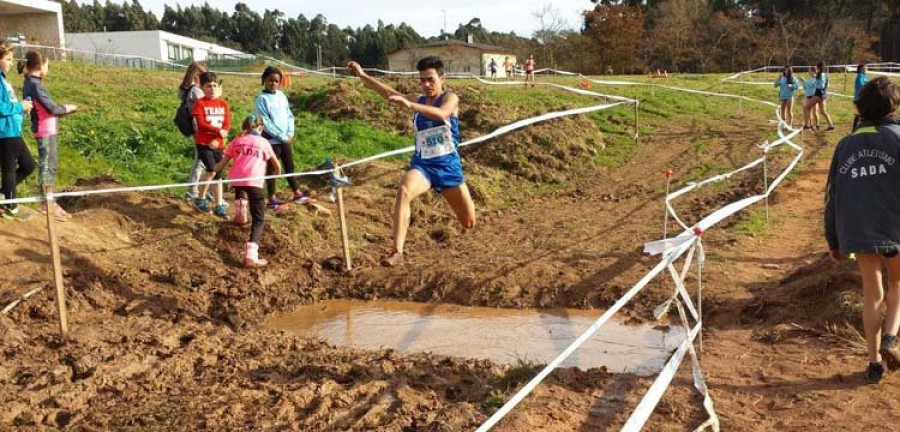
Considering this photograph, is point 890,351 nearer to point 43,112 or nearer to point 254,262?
point 254,262

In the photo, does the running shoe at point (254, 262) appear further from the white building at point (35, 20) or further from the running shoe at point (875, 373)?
the white building at point (35, 20)

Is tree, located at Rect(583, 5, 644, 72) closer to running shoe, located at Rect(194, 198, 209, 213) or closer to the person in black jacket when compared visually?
running shoe, located at Rect(194, 198, 209, 213)

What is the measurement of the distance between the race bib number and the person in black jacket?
2.98 m

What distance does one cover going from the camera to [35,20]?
41.8 meters

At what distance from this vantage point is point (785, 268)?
750cm

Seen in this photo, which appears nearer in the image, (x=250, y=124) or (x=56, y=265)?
(x=56, y=265)

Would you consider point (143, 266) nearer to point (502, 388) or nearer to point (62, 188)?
point (62, 188)

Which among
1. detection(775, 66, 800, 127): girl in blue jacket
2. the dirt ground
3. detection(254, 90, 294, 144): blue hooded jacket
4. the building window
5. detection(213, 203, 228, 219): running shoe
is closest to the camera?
the dirt ground

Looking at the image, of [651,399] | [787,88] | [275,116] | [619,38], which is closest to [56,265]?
[275,116]

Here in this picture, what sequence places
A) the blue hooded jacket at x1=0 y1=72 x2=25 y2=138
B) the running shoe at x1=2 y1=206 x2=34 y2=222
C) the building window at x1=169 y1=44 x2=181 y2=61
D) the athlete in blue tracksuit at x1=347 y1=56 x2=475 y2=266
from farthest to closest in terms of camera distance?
1. the building window at x1=169 y1=44 x2=181 y2=61
2. the running shoe at x1=2 y1=206 x2=34 y2=222
3. the blue hooded jacket at x1=0 y1=72 x2=25 y2=138
4. the athlete in blue tracksuit at x1=347 y1=56 x2=475 y2=266

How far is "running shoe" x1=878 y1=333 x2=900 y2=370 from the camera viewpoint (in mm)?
4383

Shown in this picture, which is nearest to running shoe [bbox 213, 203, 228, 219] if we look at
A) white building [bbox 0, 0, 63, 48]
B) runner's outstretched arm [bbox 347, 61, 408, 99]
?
runner's outstretched arm [bbox 347, 61, 408, 99]

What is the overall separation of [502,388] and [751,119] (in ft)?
56.1

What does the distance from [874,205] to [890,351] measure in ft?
2.90
